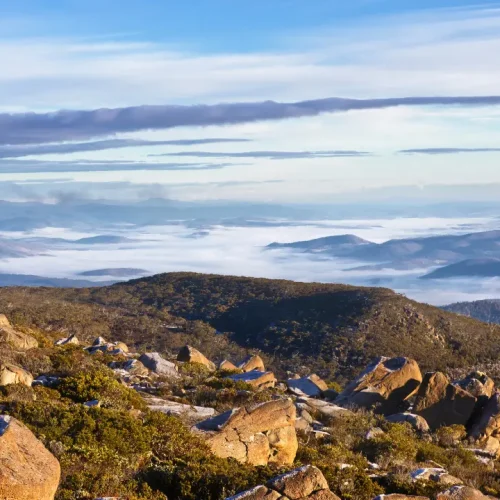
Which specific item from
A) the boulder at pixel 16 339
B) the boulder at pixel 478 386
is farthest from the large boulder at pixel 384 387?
the boulder at pixel 16 339

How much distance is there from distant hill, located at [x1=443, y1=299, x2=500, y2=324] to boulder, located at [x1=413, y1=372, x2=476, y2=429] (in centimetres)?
12627

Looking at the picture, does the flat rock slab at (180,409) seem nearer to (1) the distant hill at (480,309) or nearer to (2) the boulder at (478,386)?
(2) the boulder at (478,386)

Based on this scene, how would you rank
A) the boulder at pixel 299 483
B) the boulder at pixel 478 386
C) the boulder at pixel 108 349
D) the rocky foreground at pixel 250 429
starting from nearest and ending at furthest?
1. the boulder at pixel 299 483
2. the rocky foreground at pixel 250 429
3. the boulder at pixel 478 386
4. the boulder at pixel 108 349

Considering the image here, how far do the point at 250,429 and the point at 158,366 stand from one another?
11.6 meters

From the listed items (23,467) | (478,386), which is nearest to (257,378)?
(478,386)

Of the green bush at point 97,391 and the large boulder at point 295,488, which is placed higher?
the large boulder at point 295,488

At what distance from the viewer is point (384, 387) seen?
25.5m

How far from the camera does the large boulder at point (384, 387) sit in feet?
80.8

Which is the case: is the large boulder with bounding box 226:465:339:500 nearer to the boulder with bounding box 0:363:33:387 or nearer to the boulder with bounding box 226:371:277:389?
the boulder with bounding box 0:363:33:387

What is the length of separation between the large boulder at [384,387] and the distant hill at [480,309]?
124219 millimetres

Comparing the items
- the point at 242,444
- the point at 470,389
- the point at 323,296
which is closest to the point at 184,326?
the point at 323,296

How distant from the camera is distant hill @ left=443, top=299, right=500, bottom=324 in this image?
150 metres

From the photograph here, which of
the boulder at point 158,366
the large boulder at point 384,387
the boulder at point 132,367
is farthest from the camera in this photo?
the boulder at point 158,366

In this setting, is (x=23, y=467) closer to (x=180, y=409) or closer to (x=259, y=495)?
(x=259, y=495)
